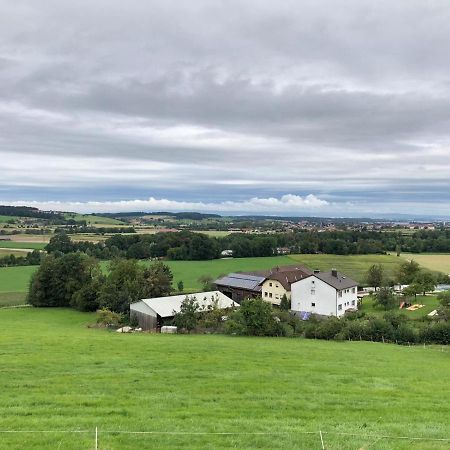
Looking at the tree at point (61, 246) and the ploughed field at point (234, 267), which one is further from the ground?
the tree at point (61, 246)

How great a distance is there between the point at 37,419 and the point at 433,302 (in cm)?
5729

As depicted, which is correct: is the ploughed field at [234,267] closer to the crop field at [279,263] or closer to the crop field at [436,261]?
the crop field at [279,263]

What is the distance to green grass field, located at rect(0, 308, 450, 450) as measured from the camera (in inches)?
415

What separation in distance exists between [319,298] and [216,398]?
45.1 meters

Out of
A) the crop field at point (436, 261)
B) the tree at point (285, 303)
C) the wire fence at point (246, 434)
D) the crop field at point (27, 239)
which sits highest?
the wire fence at point (246, 434)

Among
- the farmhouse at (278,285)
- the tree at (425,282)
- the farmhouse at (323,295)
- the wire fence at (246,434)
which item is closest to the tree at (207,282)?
the farmhouse at (278,285)

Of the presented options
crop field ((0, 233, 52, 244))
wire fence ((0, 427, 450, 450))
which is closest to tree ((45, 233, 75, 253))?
crop field ((0, 233, 52, 244))

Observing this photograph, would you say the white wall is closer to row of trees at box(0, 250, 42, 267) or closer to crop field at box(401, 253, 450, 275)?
crop field at box(401, 253, 450, 275)

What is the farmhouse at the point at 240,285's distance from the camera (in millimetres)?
68812

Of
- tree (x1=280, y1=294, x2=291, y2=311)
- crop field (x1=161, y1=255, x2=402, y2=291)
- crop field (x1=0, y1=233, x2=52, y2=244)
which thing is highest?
crop field (x1=0, y1=233, x2=52, y2=244)

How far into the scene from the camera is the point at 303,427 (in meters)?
11.6

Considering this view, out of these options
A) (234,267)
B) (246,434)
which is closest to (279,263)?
(234,267)

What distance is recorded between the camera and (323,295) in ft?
188

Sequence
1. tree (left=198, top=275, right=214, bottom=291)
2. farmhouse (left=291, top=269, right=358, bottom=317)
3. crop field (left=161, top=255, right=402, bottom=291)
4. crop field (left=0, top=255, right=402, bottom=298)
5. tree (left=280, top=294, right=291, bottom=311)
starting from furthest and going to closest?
crop field (left=161, top=255, right=402, bottom=291) < crop field (left=0, top=255, right=402, bottom=298) < tree (left=198, top=275, right=214, bottom=291) < tree (left=280, top=294, right=291, bottom=311) < farmhouse (left=291, top=269, right=358, bottom=317)
